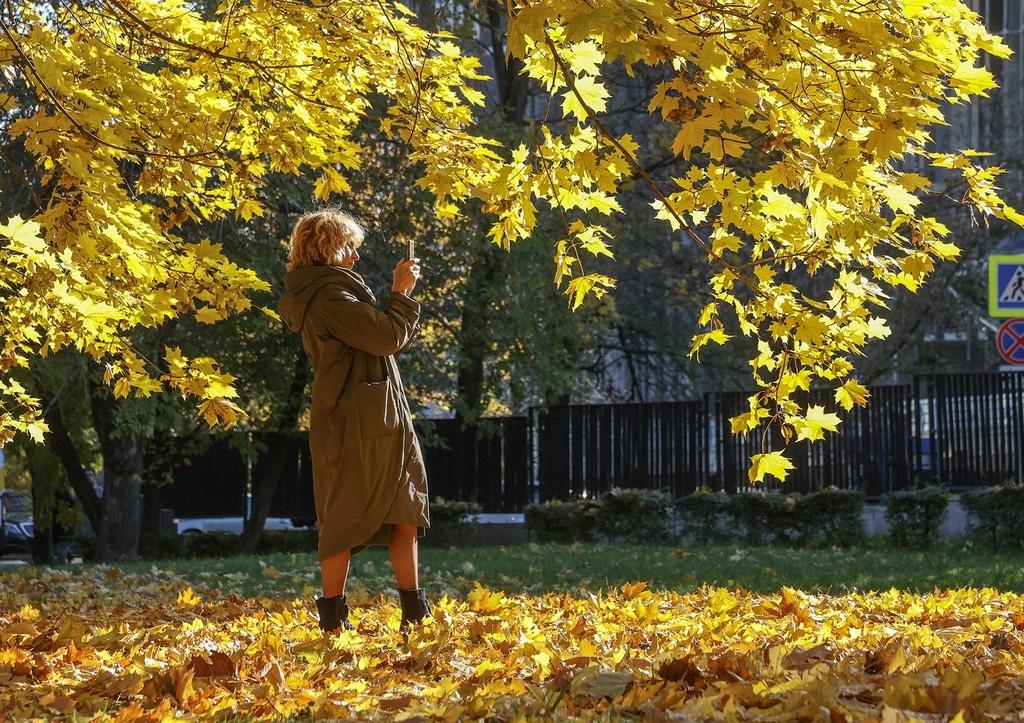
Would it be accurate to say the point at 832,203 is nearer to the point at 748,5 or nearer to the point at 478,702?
the point at 748,5

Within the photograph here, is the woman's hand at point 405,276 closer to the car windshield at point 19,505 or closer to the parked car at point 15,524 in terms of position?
the parked car at point 15,524

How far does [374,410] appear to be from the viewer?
5172mm

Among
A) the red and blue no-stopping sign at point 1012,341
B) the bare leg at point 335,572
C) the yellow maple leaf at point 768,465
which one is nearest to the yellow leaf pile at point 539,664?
the bare leg at point 335,572

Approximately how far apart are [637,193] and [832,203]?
55.1 feet

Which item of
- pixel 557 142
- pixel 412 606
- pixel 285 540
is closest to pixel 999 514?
pixel 557 142

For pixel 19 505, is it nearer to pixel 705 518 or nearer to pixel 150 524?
pixel 150 524

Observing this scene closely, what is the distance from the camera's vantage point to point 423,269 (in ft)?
56.7

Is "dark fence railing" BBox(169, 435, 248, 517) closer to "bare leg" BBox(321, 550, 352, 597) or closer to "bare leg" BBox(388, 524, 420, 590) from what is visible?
"bare leg" BBox(321, 550, 352, 597)

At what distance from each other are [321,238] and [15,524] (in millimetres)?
23006

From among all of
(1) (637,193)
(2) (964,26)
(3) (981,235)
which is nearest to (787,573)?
(2) (964,26)

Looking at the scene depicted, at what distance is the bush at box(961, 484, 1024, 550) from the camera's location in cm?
1302

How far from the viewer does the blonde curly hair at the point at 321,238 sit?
537 centimetres

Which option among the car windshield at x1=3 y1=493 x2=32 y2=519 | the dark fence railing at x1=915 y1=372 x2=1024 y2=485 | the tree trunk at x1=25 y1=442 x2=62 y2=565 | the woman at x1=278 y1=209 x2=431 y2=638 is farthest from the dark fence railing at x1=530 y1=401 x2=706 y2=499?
the car windshield at x1=3 y1=493 x2=32 y2=519

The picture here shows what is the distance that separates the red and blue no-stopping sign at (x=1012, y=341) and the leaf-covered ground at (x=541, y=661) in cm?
642
